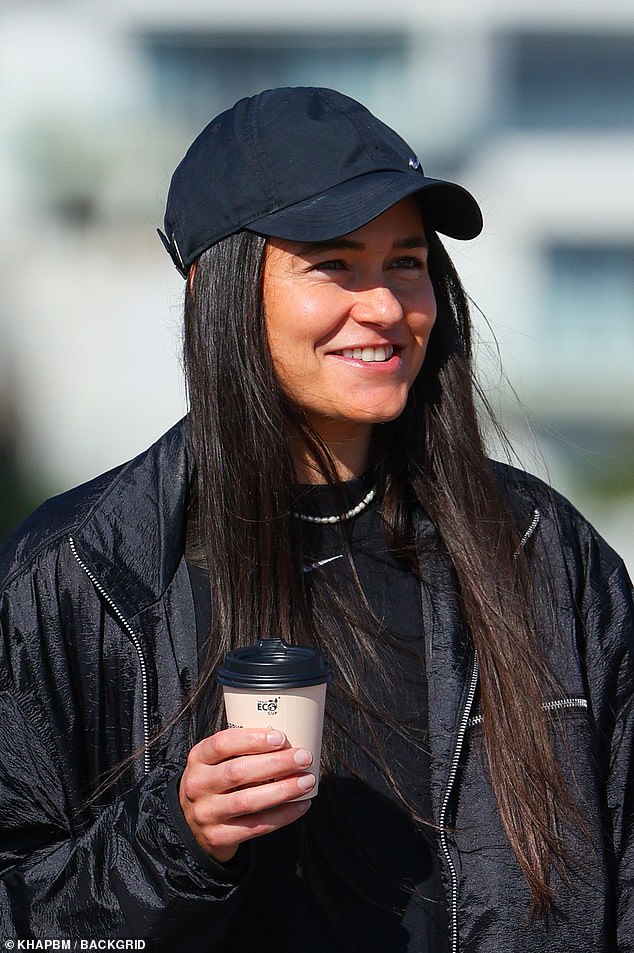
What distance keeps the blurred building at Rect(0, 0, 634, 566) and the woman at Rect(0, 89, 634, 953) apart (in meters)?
2.50

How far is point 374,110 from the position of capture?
4.52m

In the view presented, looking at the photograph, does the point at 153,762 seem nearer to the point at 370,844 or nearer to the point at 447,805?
the point at 370,844

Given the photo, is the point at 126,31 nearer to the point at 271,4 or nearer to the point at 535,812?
the point at 271,4

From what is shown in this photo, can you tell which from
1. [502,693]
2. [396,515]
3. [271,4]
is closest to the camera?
[502,693]

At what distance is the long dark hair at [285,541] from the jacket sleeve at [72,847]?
0.69 feet

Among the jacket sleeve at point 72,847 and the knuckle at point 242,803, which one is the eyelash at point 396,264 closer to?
the jacket sleeve at point 72,847

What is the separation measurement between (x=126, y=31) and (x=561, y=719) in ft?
11.6

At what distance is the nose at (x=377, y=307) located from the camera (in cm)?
180

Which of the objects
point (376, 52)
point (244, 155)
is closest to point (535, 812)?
point (244, 155)

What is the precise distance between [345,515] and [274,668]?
1.93 feet

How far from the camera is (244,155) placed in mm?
1832

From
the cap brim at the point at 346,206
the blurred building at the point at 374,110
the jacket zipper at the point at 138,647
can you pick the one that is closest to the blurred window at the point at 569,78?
the blurred building at the point at 374,110

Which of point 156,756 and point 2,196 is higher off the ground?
point 2,196

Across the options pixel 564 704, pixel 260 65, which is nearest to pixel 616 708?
pixel 564 704
